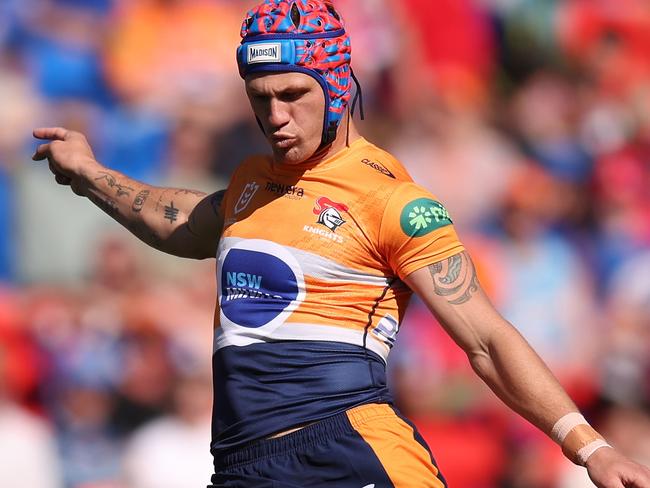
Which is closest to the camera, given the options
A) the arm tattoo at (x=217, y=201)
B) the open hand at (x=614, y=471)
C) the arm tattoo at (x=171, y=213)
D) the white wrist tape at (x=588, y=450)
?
the open hand at (x=614, y=471)

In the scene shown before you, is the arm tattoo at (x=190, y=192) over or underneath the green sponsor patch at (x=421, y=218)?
over

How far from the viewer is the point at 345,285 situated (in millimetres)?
3787

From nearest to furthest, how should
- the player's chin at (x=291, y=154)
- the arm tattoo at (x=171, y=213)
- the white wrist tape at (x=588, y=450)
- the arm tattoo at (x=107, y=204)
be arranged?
the white wrist tape at (x=588, y=450) < the player's chin at (x=291, y=154) < the arm tattoo at (x=171, y=213) < the arm tattoo at (x=107, y=204)

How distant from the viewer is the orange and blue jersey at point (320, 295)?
3.71 m

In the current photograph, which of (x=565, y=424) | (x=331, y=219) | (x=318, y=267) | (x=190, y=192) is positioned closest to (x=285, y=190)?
(x=331, y=219)

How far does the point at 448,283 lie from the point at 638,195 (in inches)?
218

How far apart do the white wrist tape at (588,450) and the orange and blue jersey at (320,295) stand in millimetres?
719

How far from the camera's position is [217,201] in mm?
4367

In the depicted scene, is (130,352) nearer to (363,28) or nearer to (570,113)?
(363,28)

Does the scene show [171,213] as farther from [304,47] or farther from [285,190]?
[304,47]

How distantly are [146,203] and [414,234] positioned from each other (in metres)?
1.34

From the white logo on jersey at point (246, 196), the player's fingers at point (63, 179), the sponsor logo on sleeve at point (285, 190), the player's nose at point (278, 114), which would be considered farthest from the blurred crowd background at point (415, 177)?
the player's nose at point (278, 114)

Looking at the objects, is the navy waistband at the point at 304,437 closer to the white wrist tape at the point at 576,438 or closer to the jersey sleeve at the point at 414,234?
the jersey sleeve at the point at 414,234

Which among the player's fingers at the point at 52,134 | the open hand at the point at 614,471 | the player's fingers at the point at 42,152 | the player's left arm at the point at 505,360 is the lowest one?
the open hand at the point at 614,471
